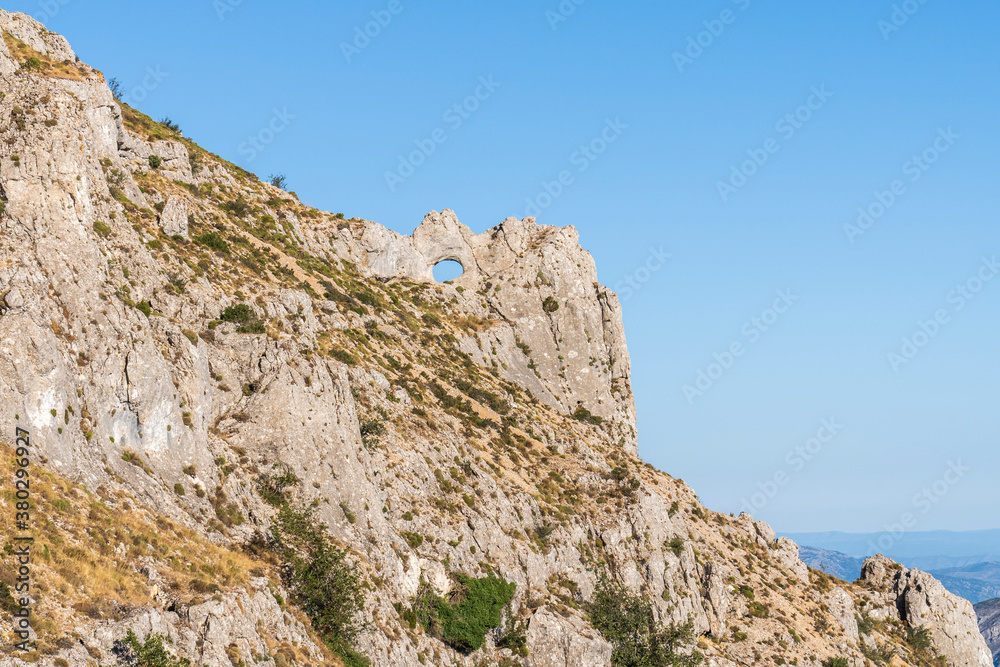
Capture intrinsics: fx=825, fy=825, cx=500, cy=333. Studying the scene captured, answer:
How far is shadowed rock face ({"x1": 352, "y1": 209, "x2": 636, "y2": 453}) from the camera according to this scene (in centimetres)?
10738

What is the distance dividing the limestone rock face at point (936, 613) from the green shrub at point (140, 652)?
312 feet

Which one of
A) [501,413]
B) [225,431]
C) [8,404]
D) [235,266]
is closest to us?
Answer: [8,404]

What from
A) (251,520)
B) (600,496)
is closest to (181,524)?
(251,520)

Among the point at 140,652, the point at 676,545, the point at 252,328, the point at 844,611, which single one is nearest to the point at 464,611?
the point at 252,328

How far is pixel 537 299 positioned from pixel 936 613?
210 ft

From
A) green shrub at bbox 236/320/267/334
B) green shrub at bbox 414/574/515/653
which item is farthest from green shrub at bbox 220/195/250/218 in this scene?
green shrub at bbox 414/574/515/653

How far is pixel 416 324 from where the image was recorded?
97.9 meters

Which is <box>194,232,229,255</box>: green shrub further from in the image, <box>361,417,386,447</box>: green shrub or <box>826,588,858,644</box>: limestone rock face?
<box>826,588,858,644</box>: limestone rock face

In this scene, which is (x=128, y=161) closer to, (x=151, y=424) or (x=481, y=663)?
(x=151, y=424)

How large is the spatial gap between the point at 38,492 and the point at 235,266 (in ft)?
122

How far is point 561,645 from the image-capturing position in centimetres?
6166

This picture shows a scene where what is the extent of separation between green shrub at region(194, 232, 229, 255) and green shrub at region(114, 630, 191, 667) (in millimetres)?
45641

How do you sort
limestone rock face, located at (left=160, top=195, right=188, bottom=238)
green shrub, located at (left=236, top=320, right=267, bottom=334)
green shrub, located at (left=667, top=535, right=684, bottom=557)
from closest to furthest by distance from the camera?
green shrub, located at (left=236, top=320, right=267, bottom=334), limestone rock face, located at (left=160, top=195, right=188, bottom=238), green shrub, located at (left=667, top=535, right=684, bottom=557)

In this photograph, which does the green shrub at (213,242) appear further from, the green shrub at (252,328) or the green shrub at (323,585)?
the green shrub at (323,585)
